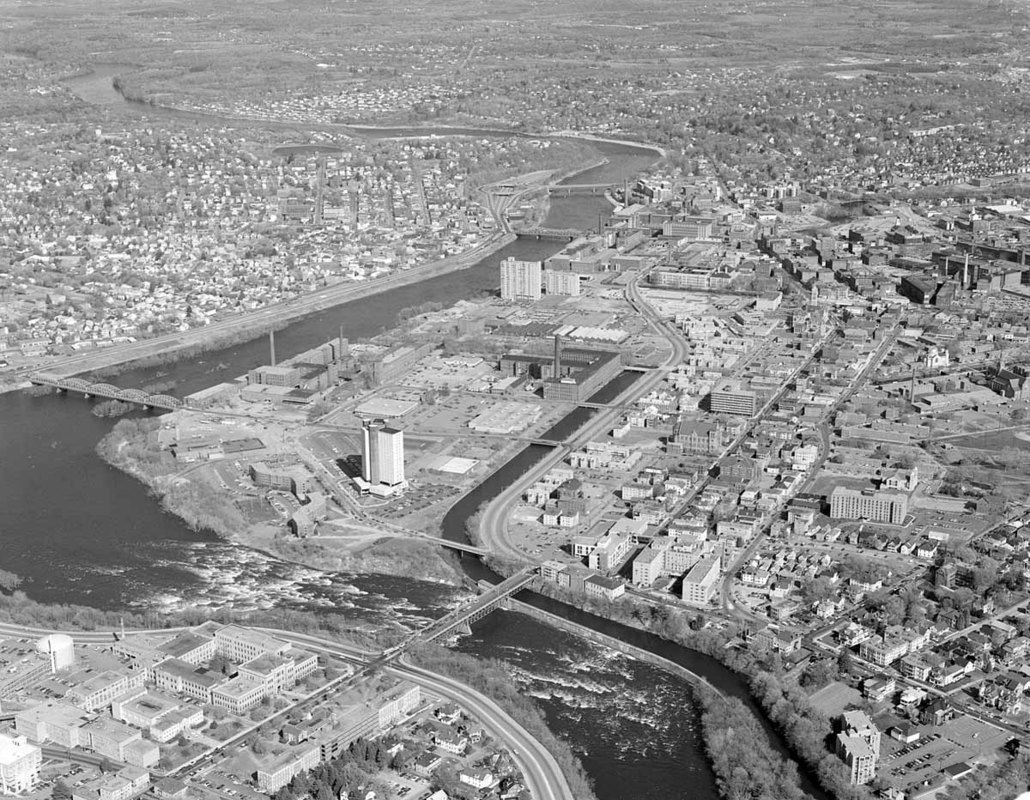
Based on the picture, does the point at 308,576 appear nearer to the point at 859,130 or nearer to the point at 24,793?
the point at 24,793

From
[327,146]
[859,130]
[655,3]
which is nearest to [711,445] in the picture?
[327,146]

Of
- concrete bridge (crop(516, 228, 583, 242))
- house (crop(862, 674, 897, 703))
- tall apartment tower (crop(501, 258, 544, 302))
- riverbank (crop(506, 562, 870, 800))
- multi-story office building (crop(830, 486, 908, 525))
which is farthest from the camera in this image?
concrete bridge (crop(516, 228, 583, 242))

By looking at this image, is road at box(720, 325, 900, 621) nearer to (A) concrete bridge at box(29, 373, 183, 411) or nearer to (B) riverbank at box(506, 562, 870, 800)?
(B) riverbank at box(506, 562, 870, 800)

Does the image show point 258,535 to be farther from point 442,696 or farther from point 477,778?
point 477,778

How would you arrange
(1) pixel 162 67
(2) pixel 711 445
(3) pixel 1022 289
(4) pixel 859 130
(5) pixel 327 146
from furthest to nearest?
(1) pixel 162 67
(4) pixel 859 130
(5) pixel 327 146
(3) pixel 1022 289
(2) pixel 711 445

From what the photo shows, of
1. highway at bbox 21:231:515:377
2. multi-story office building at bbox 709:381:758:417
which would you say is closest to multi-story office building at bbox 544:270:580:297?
highway at bbox 21:231:515:377

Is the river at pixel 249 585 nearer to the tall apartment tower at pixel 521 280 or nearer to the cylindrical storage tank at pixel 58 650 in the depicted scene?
the cylindrical storage tank at pixel 58 650
